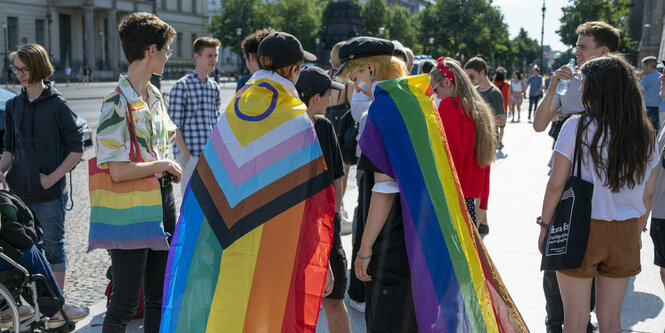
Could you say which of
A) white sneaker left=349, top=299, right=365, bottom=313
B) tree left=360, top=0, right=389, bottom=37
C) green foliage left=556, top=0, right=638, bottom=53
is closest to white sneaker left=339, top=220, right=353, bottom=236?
white sneaker left=349, top=299, right=365, bottom=313

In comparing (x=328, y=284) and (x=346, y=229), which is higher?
(x=328, y=284)

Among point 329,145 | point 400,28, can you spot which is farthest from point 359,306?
point 400,28

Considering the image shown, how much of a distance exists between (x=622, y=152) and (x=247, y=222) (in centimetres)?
185

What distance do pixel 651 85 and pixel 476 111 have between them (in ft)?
22.4

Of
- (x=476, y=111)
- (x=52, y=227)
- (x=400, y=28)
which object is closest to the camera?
(x=52, y=227)

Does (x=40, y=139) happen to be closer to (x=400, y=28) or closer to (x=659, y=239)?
(x=659, y=239)

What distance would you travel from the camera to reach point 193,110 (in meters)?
5.81

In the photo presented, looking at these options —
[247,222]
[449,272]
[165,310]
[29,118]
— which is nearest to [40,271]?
[29,118]

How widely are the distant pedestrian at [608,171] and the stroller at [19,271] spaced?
292cm

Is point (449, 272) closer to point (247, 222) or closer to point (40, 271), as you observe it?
point (247, 222)

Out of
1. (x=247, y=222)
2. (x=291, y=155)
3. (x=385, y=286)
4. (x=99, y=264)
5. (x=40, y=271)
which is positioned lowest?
(x=99, y=264)

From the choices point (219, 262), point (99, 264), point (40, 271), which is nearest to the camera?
point (219, 262)

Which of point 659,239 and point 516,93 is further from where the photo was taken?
point 516,93

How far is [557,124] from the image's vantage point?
4441 mm
